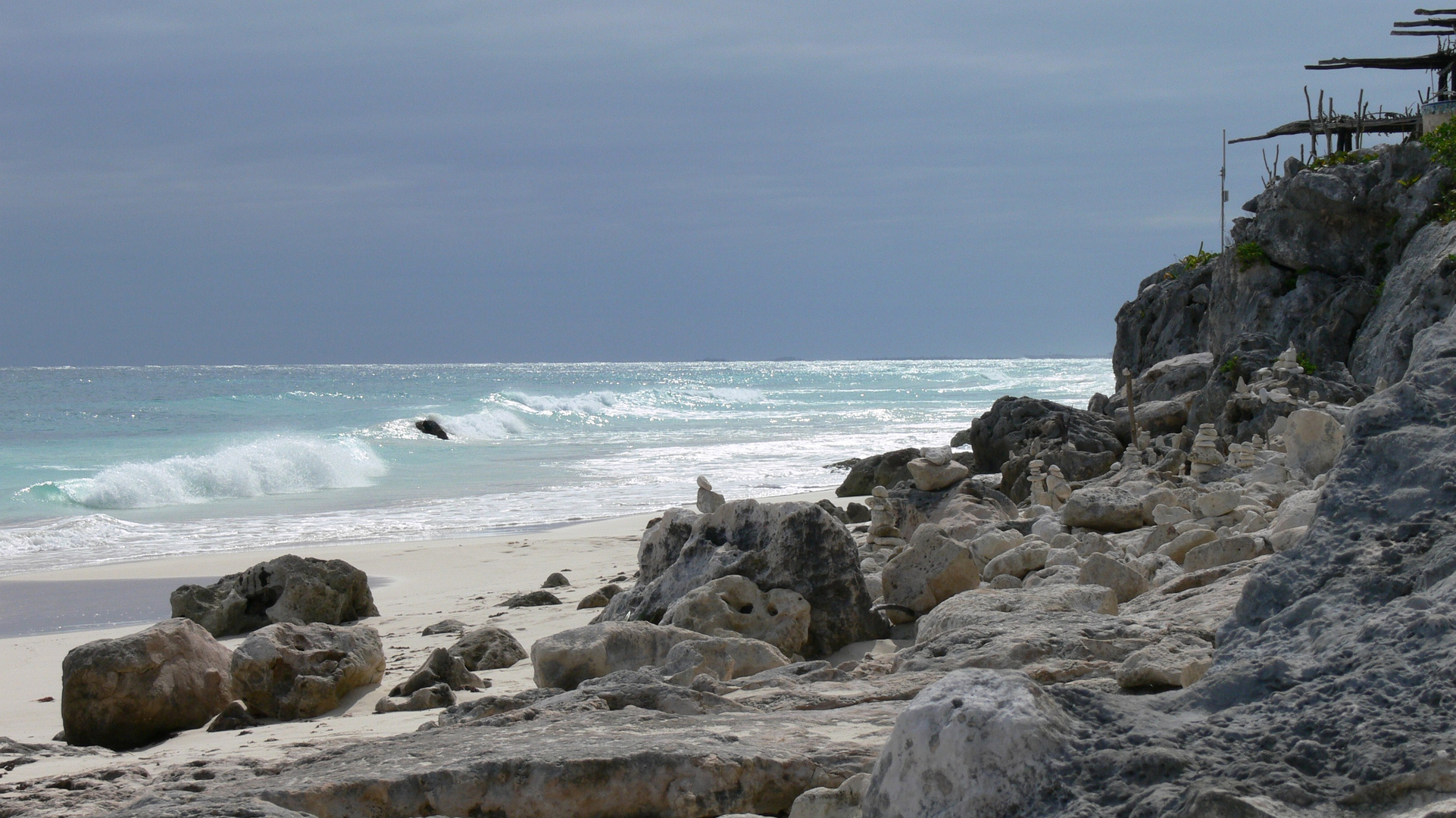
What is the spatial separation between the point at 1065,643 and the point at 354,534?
1216 centimetres

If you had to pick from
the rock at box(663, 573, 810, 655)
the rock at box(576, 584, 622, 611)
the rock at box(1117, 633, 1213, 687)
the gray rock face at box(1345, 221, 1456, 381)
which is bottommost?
the rock at box(576, 584, 622, 611)

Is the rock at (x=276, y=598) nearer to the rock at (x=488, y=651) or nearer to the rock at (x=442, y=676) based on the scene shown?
the rock at (x=488, y=651)

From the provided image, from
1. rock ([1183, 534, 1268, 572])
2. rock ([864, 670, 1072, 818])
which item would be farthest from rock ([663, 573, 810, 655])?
rock ([864, 670, 1072, 818])

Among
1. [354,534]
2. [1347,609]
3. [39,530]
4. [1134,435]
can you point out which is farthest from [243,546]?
[1347,609]

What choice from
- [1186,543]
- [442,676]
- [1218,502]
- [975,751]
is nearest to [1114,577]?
[1186,543]

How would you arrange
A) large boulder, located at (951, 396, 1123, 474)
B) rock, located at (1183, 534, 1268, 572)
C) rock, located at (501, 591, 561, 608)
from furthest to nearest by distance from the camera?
1. large boulder, located at (951, 396, 1123, 474)
2. rock, located at (501, 591, 561, 608)
3. rock, located at (1183, 534, 1268, 572)

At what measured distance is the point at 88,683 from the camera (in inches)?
211

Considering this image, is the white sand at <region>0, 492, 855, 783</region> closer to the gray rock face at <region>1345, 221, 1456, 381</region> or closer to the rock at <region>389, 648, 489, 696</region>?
the rock at <region>389, 648, 489, 696</region>

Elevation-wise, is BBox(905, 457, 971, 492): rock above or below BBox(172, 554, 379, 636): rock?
above

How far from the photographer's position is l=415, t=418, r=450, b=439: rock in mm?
38344

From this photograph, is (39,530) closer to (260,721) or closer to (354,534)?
(354,534)

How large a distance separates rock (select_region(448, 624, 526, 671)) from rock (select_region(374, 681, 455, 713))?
0.84 metres

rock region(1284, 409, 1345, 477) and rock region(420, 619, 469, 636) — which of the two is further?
rock region(420, 619, 469, 636)

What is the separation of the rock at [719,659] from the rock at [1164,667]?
76.2 inches
